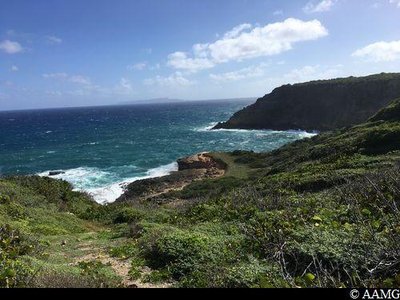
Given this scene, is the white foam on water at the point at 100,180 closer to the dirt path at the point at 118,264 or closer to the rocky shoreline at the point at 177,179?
the rocky shoreline at the point at 177,179

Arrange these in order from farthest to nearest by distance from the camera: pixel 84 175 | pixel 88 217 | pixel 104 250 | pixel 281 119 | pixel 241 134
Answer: pixel 281 119, pixel 241 134, pixel 84 175, pixel 88 217, pixel 104 250

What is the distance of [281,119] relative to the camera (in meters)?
103

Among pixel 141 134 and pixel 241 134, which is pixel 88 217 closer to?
pixel 241 134

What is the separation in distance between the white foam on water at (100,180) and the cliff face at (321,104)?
1808 inches

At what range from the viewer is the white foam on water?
46.2m

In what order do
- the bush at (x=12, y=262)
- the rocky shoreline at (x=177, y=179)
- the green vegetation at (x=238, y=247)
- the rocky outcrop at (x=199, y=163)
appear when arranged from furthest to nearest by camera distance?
the rocky outcrop at (x=199, y=163) → the rocky shoreline at (x=177, y=179) → the green vegetation at (x=238, y=247) → the bush at (x=12, y=262)

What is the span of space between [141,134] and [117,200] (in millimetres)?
63644

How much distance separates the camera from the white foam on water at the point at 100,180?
4617 centimetres

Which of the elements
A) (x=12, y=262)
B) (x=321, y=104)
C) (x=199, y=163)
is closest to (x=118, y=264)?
(x=12, y=262)

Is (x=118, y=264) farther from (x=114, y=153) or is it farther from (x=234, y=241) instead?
(x=114, y=153)

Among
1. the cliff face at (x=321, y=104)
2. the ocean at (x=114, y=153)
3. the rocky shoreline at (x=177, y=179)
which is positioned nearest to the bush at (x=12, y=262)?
the rocky shoreline at (x=177, y=179)

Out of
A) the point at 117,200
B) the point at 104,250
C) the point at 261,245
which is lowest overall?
the point at 117,200

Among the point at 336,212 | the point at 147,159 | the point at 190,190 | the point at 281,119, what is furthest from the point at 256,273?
the point at 281,119

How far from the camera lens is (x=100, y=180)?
5288 cm
